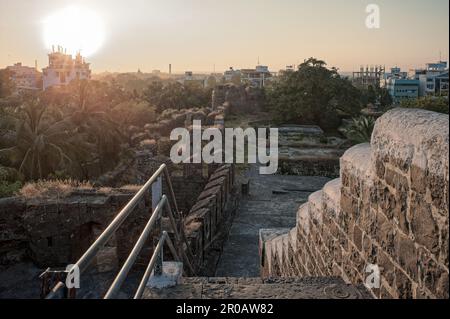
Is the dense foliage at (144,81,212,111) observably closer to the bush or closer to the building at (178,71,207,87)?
the building at (178,71,207,87)

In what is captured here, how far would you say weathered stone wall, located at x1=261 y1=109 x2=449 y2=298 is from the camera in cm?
201

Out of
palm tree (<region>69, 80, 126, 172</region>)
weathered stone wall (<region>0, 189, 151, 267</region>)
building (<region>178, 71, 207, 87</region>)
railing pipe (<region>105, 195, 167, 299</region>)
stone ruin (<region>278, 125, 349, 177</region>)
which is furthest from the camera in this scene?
building (<region>178, 71, 207, 87</region>)

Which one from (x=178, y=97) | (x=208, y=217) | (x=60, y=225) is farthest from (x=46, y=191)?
(x=178, y=97)

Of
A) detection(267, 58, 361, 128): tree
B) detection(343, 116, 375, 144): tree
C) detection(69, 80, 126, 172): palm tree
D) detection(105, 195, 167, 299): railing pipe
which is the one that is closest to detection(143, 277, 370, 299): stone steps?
detection(105, 195, 167, 299): railing pipe

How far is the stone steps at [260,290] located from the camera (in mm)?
2832

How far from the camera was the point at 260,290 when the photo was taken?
3021 mm

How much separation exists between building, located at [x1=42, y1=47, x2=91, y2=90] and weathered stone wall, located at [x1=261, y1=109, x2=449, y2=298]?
59454mm

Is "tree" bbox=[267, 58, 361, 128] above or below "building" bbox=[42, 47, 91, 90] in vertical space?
below

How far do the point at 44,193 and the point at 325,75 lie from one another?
3004cm

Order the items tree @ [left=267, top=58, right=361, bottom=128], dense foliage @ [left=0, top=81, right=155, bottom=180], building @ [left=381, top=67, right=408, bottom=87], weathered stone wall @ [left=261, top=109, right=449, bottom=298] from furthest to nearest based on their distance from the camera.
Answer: building @ [left=381, top=67, right=408, bottom=87] < tree @ [left=267, top=58, right=361, bottom=128] < dense foliage @ [left=0, top=81, right=155, bottom=180] < weathered stone wall @ [left=261, top=109, right=449, bottom=298]

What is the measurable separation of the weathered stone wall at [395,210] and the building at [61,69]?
5945 centimetres

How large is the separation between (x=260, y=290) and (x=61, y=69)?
215 ft
